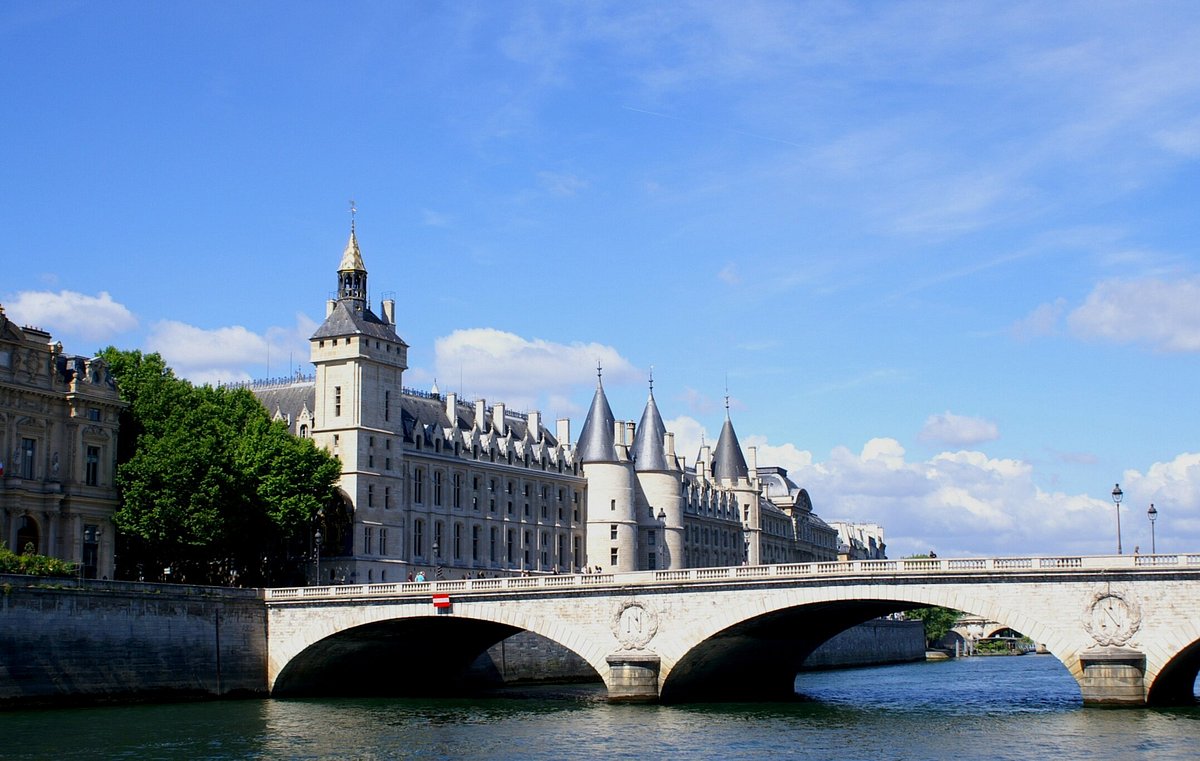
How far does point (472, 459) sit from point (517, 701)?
134 feet

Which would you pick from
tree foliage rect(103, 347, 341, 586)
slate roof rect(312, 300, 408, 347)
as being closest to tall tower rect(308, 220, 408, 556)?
slate roof rect(312, 300, 408, 347)

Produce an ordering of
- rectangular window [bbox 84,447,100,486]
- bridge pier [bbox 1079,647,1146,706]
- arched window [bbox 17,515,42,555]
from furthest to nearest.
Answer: rectangular window [bbox 84,447,100,486] → arched window [bbox 17,515,42,555] → bridge pier [bbox 1079,647,1146,706]

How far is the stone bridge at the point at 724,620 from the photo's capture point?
191ft

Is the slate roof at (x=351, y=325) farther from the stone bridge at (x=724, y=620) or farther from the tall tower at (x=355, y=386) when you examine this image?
the stone bridge at (x=724, y=620)

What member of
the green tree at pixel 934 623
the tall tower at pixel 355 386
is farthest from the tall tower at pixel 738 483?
the tall tower at pixel 355 386

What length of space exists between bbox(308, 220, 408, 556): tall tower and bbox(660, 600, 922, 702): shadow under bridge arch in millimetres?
28892

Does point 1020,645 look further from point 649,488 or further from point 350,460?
point 350,460

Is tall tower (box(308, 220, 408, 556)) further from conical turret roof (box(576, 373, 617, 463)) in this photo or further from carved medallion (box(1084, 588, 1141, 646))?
carved medallion (box(1084, 588, 1141, 646))

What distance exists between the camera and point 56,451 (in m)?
78.4

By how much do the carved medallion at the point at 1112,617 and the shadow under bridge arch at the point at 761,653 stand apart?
22.7 ft

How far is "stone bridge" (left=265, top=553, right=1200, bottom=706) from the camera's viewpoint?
58.1m

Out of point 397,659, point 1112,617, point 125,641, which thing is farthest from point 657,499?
point 1112,617

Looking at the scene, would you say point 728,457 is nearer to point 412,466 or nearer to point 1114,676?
point 412,466

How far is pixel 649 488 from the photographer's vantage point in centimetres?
12344
